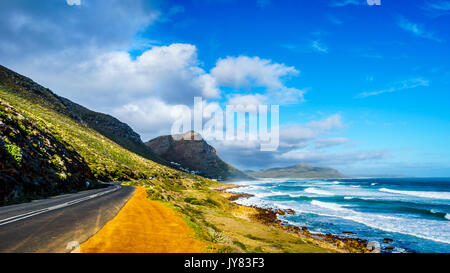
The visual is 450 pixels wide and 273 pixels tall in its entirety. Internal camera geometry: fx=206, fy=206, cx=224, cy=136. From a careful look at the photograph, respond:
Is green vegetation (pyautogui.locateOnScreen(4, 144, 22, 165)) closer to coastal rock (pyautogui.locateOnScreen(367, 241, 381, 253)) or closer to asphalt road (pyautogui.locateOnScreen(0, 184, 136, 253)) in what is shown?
asphalt road (pyautogui.locateOnScreen(0, 184, 136, 253))

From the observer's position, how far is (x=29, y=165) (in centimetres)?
2055

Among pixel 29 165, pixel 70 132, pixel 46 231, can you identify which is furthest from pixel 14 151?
pixel 70 132

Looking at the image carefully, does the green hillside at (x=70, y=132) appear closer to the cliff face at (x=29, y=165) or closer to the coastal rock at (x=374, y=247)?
the cliff face at (x=29, y=165)

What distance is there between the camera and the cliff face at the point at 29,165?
17188 mm

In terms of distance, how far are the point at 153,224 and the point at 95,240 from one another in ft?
12.9

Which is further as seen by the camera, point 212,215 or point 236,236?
point 212,215

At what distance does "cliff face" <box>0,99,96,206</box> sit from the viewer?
1719 cm

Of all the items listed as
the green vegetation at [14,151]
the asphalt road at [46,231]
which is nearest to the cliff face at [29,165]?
the green vegetation at [14,151]

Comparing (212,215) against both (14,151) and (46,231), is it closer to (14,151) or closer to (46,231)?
(46,231)

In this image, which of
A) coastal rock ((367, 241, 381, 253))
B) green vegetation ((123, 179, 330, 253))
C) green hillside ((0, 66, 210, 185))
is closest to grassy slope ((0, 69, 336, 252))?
green vegetation ((123, 179, 330, 253))

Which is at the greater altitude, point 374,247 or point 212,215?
point 212,215

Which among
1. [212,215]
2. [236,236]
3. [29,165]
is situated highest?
[29,165]
